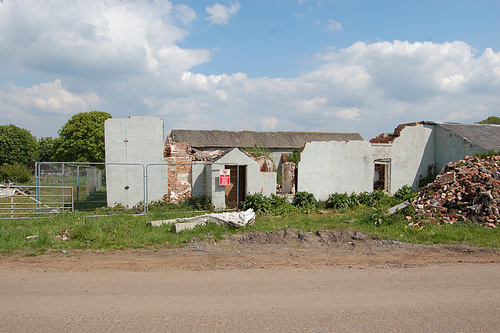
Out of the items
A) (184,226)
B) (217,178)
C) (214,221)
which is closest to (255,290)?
(184,226)

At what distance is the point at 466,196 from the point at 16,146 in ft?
173

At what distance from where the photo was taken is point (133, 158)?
48.8 feet

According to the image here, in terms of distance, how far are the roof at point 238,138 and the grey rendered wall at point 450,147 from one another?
20076mm

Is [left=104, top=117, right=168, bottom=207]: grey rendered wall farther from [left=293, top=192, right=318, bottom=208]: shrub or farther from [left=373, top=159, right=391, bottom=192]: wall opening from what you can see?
[left=373, top=159, right=391, bottom=192]: wall opening

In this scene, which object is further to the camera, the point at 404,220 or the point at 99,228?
the point at 404,220

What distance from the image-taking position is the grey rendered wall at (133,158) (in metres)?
14.5

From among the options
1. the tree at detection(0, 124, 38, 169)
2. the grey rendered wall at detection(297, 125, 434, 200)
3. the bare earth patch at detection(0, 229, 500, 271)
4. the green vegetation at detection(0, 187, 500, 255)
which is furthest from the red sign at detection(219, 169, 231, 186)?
the tree at detection(0, 124, 38, 169)

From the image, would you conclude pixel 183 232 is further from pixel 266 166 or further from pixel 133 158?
pixel 266 166

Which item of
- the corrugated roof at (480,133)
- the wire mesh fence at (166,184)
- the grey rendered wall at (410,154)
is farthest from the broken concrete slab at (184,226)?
the corrugated roof at (480,133)

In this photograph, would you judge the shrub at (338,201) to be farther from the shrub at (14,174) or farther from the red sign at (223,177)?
the shrub at (14,174)

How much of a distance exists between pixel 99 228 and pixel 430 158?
16.8 m

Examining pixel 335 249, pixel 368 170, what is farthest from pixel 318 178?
pixel 335 249

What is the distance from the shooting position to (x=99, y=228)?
976 centimetres

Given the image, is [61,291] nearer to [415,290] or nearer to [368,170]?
[415,290]
